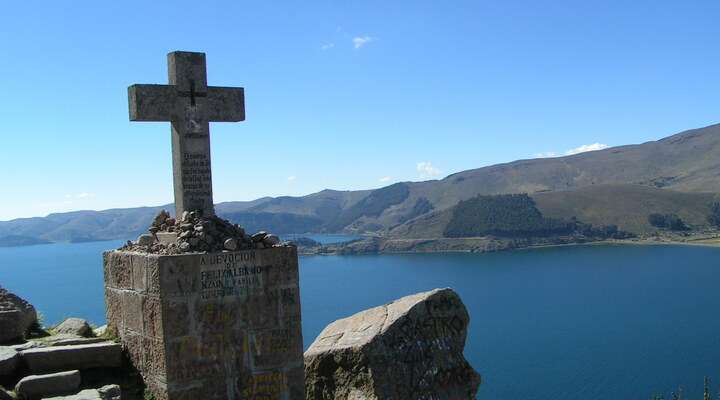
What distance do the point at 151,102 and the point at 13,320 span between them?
3029 mm

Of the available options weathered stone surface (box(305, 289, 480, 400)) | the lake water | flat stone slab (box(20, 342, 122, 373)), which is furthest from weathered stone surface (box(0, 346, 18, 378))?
the lake water

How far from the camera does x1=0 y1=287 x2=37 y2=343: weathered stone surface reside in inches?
319

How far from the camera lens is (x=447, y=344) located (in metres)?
11.2

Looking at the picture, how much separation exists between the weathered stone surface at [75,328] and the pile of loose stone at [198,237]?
1427mm

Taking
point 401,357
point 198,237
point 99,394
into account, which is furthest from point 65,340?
point 401,357

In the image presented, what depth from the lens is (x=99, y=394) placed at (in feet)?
22.2

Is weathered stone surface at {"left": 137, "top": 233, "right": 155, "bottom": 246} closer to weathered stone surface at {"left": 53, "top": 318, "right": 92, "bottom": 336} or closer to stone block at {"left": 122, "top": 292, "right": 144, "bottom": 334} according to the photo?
stone block at {"left": 122, "top": 292, "right": 144, "bottom": 334}

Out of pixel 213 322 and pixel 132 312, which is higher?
pixel 132 312

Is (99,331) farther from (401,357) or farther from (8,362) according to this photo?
(401,357)

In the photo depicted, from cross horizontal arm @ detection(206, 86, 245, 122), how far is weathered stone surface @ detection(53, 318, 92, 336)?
10.3 feet

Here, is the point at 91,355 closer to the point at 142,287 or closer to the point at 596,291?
the point at 142,287

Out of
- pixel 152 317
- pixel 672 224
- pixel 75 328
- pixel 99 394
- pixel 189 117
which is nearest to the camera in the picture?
pixel 99 394

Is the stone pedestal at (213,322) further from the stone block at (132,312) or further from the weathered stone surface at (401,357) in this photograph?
the weathered stone surface at (401,357)

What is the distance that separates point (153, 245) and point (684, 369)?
64419 mm
